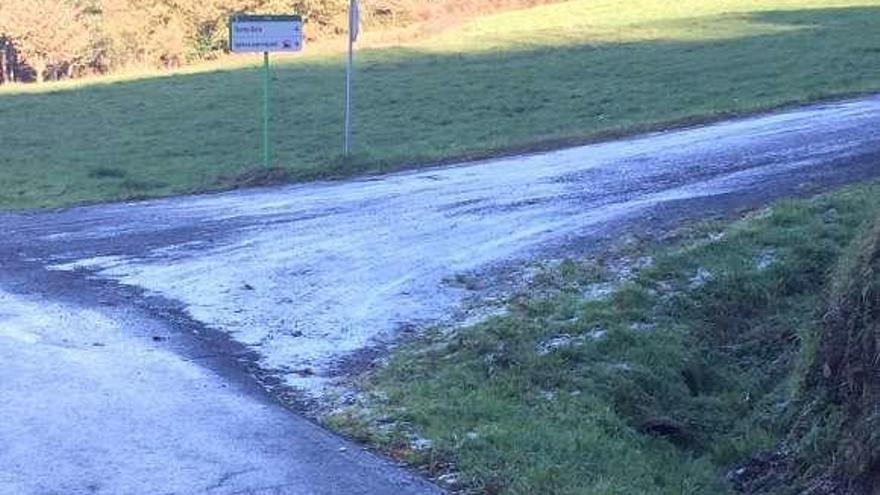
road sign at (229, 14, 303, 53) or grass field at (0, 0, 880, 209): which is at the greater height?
road sign at (229, 14, 303, 53)

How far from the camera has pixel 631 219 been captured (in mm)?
12008

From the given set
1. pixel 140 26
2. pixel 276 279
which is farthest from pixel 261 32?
pixel 140 26

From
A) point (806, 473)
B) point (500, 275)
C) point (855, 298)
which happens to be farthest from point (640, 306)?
point (806, 473)

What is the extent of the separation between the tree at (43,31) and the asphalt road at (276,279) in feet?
127

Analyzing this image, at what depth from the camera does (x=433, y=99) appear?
94.1ft

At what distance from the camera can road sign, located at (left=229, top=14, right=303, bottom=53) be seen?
1894 cm

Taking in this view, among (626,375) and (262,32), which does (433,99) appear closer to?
(262,32)

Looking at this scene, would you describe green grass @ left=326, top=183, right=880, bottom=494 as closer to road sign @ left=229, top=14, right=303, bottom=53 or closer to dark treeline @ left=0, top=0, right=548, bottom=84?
road sign @ left=229, top=14, right=303, bottom=53

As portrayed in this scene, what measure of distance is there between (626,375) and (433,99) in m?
21.7

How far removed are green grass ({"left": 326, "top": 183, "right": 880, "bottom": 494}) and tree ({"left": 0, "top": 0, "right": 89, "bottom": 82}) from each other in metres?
46.5

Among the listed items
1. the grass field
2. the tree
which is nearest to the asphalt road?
the grass field

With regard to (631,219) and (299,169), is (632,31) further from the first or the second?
(631,219)

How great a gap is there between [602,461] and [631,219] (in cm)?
→ 611

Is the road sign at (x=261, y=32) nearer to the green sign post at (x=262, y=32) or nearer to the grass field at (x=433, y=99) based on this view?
the green sign post at (x=262, y=32)
